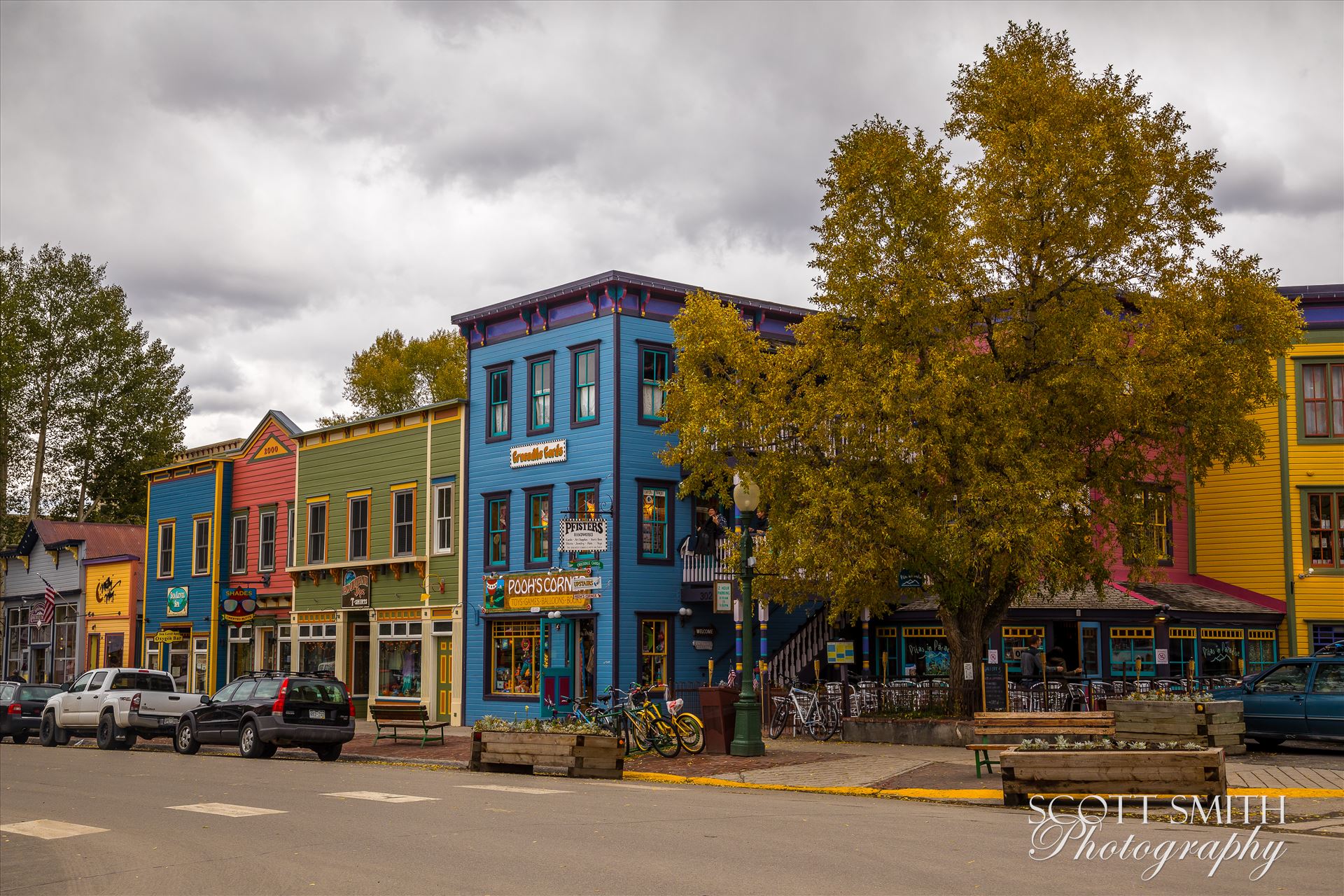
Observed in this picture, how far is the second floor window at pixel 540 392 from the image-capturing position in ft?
109

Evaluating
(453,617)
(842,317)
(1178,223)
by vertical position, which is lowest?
(453,617)

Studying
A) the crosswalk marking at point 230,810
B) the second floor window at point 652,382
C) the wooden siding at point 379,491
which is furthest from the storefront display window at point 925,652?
the crosswalk marking at point 230,810

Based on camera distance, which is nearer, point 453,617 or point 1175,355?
point 1175,355

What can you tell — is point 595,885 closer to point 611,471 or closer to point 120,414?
point 611,471

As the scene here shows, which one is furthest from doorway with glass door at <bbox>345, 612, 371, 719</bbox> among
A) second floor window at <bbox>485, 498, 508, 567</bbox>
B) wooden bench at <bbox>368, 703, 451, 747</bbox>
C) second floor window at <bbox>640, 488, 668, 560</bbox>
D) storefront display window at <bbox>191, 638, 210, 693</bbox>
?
second floor window at <bbox>640, 488, 668, 560</bbox>

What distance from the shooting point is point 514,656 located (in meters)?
33.1

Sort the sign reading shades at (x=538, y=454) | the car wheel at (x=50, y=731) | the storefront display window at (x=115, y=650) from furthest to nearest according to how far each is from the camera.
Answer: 1. the storefront display window at (x=115, y=650)
2. the sign reading shades at (x=538, y=454)
3. the car wheel at (x=50, y=731)

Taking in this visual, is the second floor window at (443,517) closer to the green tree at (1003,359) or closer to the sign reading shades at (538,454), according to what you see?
the sign reading shades at (538,454)

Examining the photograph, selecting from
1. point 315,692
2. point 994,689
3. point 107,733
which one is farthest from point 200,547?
point 994,689

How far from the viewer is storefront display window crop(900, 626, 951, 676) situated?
1202 inches

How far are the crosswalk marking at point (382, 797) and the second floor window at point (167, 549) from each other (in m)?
31.5

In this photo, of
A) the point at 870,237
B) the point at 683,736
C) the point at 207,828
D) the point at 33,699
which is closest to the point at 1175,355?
the point at 870,237

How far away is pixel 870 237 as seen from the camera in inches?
968

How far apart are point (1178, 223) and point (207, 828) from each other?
63.8ft
